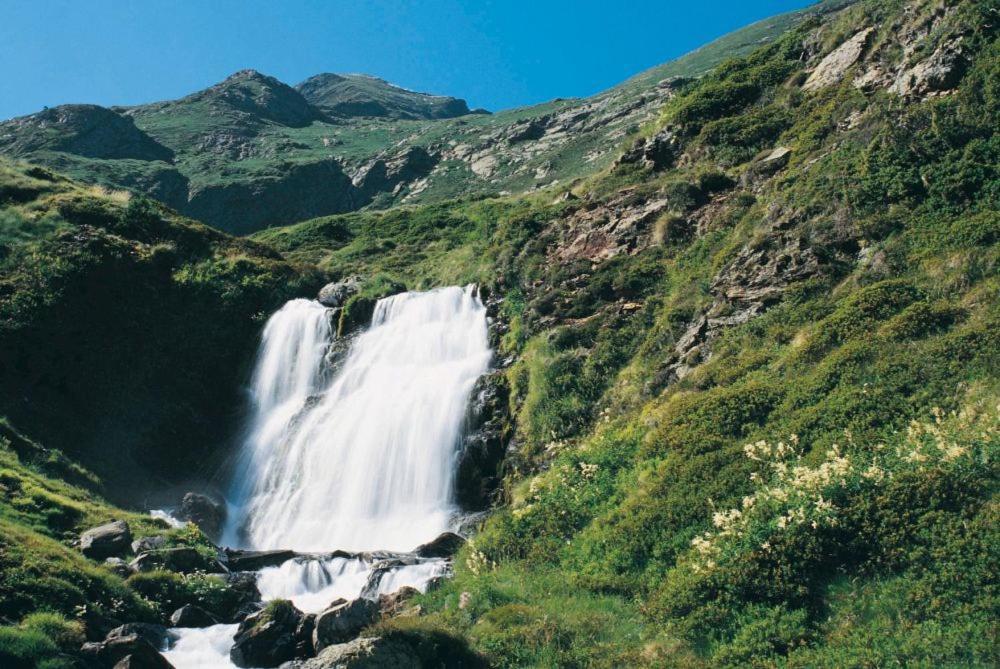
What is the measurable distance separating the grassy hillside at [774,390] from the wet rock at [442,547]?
0.91m

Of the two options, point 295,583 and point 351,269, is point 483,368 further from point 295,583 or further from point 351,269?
point 351,269

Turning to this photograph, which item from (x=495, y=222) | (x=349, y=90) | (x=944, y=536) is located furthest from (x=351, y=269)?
(x=349, y=90)

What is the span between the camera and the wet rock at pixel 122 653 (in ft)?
36.9

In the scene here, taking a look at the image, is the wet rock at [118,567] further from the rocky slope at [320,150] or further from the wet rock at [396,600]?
the rocky slope at [320,150]

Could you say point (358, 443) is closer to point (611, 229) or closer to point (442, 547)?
point (442, 547)

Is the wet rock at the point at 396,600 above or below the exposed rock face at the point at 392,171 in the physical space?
below

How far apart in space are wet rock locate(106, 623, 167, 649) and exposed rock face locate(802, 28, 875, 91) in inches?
941

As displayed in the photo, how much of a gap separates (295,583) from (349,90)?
595 ft

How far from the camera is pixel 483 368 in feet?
80.2

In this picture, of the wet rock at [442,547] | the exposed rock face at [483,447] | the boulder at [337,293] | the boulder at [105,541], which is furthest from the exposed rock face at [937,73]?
the boulder at [337,293]

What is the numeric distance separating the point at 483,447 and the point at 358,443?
15.4 feet

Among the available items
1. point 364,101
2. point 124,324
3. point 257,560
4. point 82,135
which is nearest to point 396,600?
point 257,560

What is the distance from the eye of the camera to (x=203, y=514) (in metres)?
22.8

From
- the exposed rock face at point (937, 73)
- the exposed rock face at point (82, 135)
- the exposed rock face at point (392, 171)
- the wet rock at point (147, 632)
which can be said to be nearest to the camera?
the wet rock at point (147, 632)
